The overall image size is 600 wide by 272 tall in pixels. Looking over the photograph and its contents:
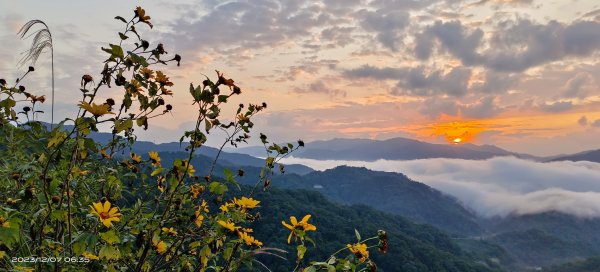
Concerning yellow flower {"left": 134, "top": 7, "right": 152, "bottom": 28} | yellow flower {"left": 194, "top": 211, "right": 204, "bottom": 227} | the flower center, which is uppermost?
yellow flower {"left": 134, "top": 7, "right": 152, "bottom": 28}

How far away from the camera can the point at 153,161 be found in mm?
4914

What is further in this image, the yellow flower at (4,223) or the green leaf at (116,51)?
the green leaf at (116,51)

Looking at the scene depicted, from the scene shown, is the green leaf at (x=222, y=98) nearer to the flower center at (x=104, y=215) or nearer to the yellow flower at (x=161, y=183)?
the flower center at (x=104, y=215)

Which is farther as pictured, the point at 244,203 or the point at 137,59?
the point at 244,203

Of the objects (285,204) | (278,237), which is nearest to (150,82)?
(278,237)

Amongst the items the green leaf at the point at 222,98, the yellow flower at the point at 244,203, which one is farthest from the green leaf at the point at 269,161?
the green leaf at the point at 222,98

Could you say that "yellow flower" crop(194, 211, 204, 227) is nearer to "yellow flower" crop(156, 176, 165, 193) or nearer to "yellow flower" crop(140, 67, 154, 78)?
"yellow flower" crop(156, 176, 165, 193)

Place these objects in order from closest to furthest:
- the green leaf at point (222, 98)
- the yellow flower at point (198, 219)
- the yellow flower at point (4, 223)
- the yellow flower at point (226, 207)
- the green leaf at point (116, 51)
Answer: the yellow flower at point (4, 223)
the green leaf at point (116, 51)
the green leaf at point (222, 98)
the yellow flower at point (198, 219)
the yellow flower at point (226, 207)

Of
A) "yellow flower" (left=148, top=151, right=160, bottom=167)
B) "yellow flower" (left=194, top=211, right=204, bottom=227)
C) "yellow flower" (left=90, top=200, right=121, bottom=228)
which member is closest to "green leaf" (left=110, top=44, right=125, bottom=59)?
"yellow flower" (left=90, top=200, right=121, bottom=228)

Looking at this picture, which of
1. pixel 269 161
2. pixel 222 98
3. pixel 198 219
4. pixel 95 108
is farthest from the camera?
pixel 269 161

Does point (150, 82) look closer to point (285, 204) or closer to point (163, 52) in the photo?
point (163, 52)

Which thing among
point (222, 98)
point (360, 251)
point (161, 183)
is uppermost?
point (222, 98)

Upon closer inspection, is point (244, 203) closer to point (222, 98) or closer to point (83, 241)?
point (222, 98)

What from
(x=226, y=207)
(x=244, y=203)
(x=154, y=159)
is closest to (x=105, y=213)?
(x=226, y=207)
